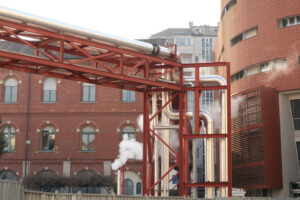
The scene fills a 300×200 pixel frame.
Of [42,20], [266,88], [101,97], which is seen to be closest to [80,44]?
[42,20]

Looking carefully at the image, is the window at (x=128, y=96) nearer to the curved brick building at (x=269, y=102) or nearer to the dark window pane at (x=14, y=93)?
the dark window pane at (x=14, y=93)

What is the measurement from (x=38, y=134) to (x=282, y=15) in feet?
69.6

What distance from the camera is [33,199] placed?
16688 mm

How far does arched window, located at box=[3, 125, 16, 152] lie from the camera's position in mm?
42156

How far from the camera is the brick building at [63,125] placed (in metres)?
41.4

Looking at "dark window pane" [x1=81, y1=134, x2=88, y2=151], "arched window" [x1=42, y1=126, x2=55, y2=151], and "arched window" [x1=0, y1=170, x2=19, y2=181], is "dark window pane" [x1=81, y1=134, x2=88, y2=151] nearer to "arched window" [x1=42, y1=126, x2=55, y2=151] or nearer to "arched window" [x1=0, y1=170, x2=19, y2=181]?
"arched window" [x1=42, y1=126, x2=55, y2=151]

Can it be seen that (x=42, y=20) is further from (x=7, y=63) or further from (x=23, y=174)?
(x=23, y=174)

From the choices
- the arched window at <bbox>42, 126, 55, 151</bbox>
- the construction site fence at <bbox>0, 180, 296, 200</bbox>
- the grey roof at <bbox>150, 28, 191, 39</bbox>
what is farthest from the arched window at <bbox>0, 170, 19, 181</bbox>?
the grey roof at <bbox>150, 28, 191, 39</bbox>

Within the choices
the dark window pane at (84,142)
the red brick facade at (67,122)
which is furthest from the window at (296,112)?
the dark window pane at (84,142)

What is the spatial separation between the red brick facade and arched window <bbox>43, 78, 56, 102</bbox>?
357mm

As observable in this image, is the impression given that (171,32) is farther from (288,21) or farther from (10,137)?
(288,21)

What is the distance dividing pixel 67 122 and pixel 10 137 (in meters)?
4.82

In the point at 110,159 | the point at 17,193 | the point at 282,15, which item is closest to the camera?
the point at 17,193

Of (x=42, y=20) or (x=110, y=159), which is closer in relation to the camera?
(x=42, y=20)
